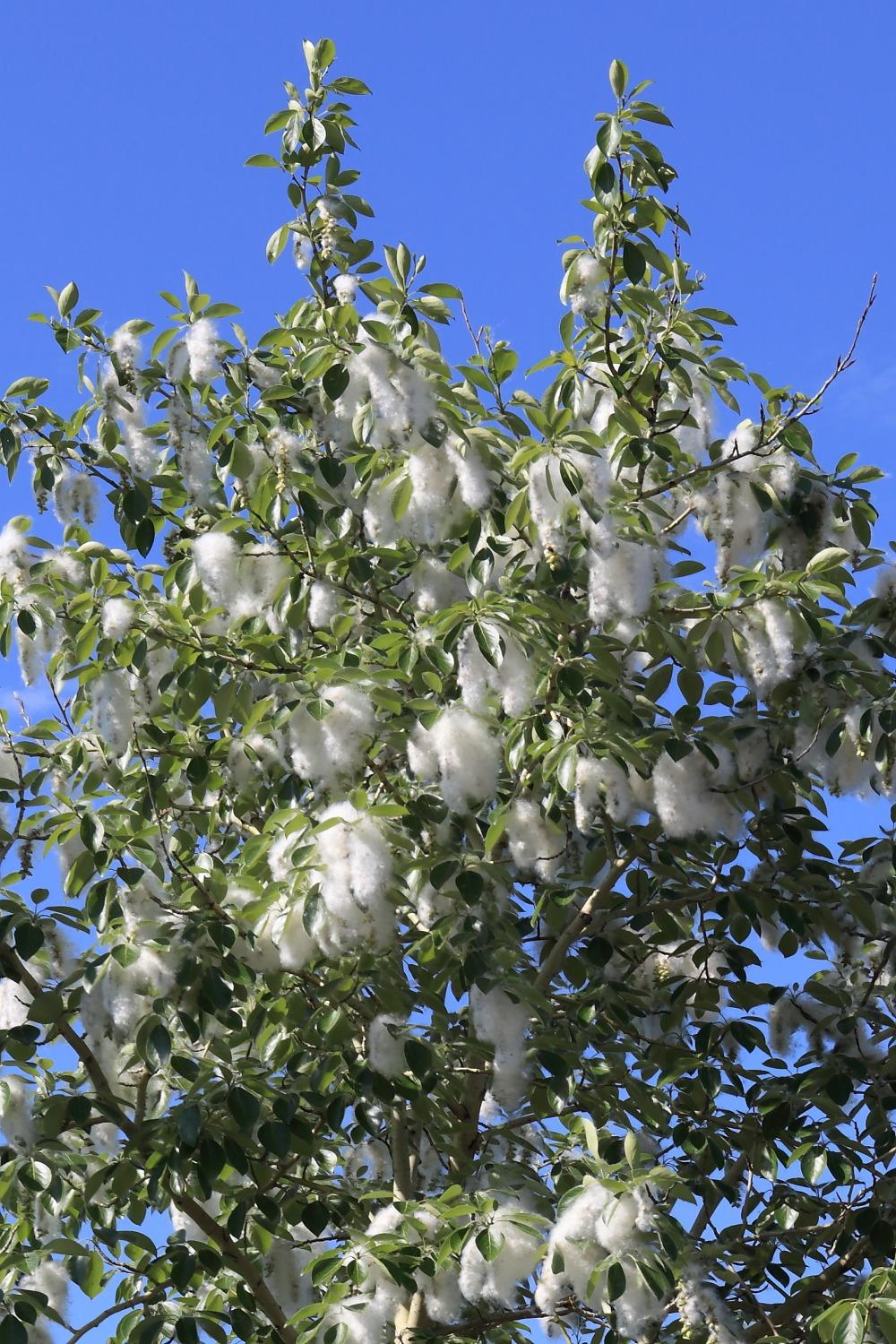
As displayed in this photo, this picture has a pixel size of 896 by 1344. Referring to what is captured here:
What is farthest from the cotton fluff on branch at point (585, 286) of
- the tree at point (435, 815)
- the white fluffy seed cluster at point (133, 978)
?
the white fluffy seed cluster at point (133, 978)

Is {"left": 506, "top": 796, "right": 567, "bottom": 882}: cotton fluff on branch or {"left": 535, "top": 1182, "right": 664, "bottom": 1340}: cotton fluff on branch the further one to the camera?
{"left": 506, "top": 796, "right": 567, "bottom": 882}: cotton fluff on branch

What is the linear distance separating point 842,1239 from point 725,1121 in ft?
1.45

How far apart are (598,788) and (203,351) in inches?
62.6

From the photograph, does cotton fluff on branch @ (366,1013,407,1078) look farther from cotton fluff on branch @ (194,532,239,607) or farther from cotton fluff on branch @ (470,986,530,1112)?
cotton fluff on branch @ (194,532,239,607)

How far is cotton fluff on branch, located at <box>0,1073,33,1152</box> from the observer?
13.7 ft

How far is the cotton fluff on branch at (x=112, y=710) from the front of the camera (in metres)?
4.43

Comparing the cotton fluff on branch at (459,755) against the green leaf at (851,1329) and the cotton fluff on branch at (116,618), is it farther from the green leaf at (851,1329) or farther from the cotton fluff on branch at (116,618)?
the green leaf at (851,1329)

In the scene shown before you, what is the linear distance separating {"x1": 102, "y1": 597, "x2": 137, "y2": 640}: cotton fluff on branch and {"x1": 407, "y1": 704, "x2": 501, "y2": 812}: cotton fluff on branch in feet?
2.64

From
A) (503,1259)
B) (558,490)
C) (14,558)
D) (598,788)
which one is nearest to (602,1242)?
(503,1259)

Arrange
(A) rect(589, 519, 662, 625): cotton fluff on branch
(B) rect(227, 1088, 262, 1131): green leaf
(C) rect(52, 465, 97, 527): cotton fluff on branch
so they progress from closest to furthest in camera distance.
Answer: (B) rect(227, 1088, 262, 1131): green leaf → (A) rect(589, 519, 662, 625): cotton fluff on branch → (C) rect(52, 465, 97, 527): cotton fluff on branch

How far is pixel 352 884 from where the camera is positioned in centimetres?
378

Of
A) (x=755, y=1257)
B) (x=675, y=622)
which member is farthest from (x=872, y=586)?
(x=755, y=1257)

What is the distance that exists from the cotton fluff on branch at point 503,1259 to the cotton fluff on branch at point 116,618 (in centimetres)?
168

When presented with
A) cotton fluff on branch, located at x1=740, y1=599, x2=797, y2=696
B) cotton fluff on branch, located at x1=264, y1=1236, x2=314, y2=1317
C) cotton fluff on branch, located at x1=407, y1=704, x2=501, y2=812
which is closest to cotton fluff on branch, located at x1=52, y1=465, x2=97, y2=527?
cotton fluff on branch, located at x1=407, y1=704, x2=501, y2=812
